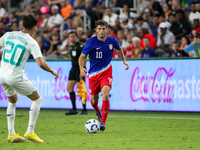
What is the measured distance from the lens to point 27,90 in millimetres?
6199

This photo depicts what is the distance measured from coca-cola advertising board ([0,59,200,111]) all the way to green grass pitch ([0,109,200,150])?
1739 millimetres

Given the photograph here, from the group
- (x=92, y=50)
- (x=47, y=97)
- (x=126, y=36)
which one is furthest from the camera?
(x=126, y=36)

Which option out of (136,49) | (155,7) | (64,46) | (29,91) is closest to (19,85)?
(29,91)

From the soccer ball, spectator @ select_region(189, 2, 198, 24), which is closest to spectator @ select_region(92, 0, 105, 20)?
spectator @ select_region(189, 2, 198, 24)

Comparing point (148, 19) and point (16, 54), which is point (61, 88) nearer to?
point (148, 19)

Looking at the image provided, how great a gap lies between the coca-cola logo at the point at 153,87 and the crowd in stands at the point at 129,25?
1.22 m

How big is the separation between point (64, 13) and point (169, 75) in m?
8.79

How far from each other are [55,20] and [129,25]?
429 cm

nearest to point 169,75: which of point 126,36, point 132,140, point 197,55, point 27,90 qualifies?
point 197,55

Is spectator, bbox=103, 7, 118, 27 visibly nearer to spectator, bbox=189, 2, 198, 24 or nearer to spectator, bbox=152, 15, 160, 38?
spectator, bbox=152, 15, 160, 38

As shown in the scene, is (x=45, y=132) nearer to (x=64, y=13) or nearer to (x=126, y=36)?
(x=126, y=36)

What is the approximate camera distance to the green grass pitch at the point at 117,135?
19.7 ft

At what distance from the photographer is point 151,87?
12227mm

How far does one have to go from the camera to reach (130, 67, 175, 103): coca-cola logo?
39.5ft
